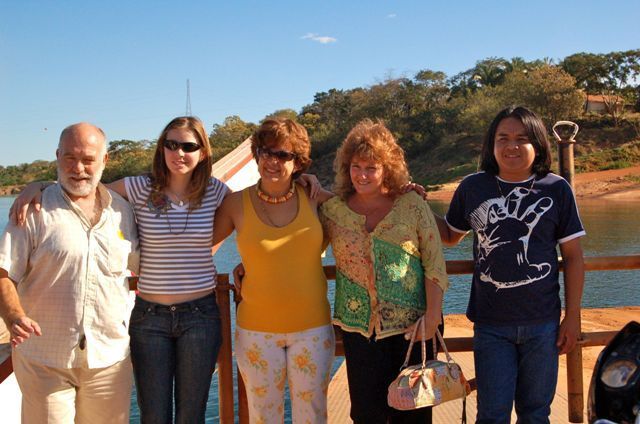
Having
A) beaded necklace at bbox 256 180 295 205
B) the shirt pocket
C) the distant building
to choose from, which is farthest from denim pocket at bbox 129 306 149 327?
the distant building

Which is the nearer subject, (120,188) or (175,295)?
(175,295)

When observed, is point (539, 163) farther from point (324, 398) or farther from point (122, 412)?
point (122, 412)

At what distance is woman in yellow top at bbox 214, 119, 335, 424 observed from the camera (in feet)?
9.32

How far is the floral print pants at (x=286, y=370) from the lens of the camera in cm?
284

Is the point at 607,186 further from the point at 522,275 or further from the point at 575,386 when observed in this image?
the point at 522,275

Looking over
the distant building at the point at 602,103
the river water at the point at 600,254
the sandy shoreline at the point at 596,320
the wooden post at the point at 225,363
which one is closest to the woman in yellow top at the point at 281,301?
the wooden post at the point at 225,363

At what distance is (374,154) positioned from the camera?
284cm

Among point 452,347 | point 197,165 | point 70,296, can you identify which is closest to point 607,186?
point 452,347

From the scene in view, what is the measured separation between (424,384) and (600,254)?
18.6 metres

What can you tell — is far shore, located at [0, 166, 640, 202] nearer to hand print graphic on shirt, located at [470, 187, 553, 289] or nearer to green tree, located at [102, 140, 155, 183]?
green tree, located at [102, 140, 155, 183]

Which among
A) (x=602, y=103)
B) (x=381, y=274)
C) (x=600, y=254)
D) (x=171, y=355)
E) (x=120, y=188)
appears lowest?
(x=600, y=254)

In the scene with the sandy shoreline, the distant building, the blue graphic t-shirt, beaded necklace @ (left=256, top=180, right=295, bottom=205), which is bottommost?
the sandy shoreline

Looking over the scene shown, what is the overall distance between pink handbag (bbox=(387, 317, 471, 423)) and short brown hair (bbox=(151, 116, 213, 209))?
1.19 metres

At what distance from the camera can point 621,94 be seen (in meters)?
51.2
